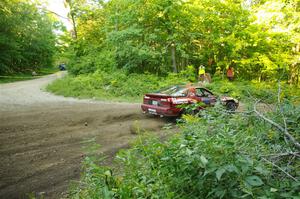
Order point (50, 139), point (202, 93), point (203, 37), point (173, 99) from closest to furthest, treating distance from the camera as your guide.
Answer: point (50, 139) < point (173, 99) < point (202, 93) < point (203, 37)

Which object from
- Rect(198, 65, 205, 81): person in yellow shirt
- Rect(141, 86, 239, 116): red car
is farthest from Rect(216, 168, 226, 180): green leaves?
Rect(198, 65, 205, 81): person in yellow shirt

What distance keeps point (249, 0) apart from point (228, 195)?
21494 mm

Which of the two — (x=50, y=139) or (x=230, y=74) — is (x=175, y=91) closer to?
(x=50, y=139)

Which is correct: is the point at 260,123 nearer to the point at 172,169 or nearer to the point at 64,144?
the point at 172,169

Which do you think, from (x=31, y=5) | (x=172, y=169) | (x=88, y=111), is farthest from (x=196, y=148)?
(x=31, y=5)

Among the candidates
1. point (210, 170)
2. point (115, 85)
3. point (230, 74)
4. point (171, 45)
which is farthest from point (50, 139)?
point (230, 74)

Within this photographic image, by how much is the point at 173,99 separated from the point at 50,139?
419cm

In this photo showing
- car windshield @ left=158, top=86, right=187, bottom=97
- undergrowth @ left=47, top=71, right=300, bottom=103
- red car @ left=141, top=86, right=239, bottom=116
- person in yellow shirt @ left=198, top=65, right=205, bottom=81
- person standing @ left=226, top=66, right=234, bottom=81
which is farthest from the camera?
person standing @ left=226, top=66, right=234, bottom=81

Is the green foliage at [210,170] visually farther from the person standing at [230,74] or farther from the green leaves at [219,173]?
the person standing at [230,74]

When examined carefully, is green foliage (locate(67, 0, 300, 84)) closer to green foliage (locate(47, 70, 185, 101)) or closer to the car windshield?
green foliage (locate(47, 70, 185, 101))

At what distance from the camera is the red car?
773cm

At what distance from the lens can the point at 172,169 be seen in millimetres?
2143

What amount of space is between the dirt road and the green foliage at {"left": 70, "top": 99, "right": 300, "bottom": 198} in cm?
84

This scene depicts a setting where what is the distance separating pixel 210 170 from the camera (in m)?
1.59
